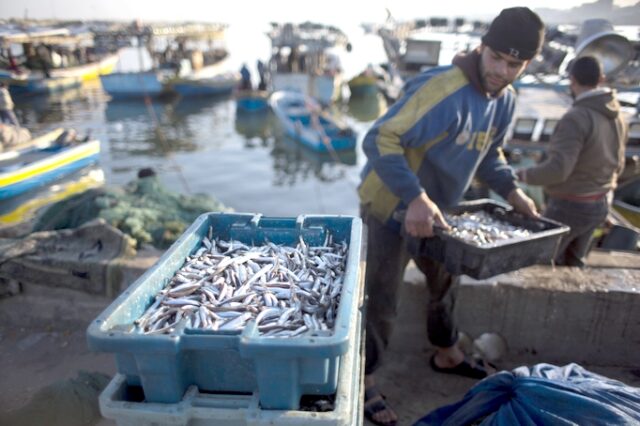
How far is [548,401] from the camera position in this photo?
2.18 m

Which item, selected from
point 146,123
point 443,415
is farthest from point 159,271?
point 146,123

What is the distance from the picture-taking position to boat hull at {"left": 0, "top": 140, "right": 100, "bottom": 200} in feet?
44.7

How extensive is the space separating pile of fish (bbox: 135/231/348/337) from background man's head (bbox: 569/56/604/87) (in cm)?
331

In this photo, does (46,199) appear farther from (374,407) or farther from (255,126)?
(374,407)

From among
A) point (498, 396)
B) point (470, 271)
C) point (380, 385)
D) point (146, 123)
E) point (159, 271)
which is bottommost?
point (146, 123)

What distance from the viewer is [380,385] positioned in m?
3.62

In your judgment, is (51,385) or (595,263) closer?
(51,385)

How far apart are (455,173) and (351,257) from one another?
5.02 feet

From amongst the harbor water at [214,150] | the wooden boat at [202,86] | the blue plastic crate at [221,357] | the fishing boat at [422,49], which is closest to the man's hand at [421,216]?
the blue plastic crate at [221,357]

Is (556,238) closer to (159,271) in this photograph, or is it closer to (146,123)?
(159,271)

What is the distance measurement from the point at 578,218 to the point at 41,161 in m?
15.8

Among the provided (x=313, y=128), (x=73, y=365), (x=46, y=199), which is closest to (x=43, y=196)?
(x=46, y=199)

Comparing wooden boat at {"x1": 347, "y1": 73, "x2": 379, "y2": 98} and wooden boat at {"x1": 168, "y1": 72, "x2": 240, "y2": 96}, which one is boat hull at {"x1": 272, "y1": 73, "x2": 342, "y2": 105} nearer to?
wooden boat at {"x1": 347, "y1": 73, "x2": 379, "y2": 98}

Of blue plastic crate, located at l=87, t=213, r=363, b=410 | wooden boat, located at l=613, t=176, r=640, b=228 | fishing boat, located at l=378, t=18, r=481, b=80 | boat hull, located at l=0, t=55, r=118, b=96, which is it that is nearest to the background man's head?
blue plastic crate, located at l=87, t=213, r=363, b=410
